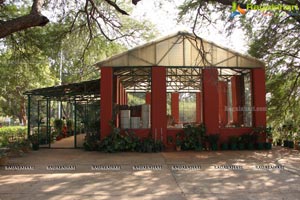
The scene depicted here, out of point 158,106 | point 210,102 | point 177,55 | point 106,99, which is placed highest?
point 177,55

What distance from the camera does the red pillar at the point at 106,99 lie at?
45.8 ft

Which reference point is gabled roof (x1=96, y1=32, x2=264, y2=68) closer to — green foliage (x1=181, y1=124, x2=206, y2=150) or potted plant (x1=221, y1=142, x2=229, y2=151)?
green foliage (x1=181, y1=124, x2=206, y2=150)

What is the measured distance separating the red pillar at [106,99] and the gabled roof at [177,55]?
384 mm

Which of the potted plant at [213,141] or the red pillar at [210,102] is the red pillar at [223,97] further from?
the potted plant at [213,141]

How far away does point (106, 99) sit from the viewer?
46.1ft

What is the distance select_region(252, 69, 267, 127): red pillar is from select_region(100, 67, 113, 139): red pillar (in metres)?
6.44

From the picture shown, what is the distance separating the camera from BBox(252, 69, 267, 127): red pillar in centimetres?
1464

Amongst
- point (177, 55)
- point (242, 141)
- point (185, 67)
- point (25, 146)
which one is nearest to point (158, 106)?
point (185, 67)

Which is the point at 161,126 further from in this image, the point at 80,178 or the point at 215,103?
the point at 80,178

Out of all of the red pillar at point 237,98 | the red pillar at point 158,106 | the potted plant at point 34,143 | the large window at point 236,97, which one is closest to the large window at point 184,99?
the large window at point 236,97

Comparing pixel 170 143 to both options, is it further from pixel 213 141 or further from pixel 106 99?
pixel 106 99

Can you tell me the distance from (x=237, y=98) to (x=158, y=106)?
16.1 feet

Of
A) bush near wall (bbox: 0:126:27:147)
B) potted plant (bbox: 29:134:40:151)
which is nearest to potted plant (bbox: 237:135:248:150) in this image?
potted plant (bbox: 29:134:40:151)

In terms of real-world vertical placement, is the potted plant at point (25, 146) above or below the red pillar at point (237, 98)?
below
